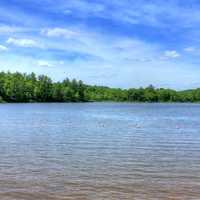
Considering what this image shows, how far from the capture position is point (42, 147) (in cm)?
2991

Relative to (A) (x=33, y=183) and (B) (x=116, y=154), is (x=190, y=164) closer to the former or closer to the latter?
(B) (x=116, y=154)

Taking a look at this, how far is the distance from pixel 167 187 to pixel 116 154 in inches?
376

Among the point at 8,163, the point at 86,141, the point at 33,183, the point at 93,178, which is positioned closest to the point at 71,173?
the point at 93,178

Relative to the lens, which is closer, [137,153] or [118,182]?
[118,182]

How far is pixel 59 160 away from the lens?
24031 millimetres

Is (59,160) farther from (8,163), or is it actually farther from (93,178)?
A: (93,178)

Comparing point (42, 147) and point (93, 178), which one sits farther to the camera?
point (42, 147)

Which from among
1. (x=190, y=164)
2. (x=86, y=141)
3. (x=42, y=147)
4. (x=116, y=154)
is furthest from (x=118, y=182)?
(x=86, y=141)

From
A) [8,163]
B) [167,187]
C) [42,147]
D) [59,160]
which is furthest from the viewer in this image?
[42,147]

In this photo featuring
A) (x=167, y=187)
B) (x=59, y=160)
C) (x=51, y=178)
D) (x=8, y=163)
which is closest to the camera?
(x=167, y=187)

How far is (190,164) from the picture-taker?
23.1 meters

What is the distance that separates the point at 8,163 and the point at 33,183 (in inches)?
207

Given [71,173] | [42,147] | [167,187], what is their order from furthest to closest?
[42,147], [71,173], [167,187]

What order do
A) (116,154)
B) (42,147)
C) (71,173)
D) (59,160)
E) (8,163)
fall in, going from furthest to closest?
(42,147)
(116,154)
(59,160)
(8,163)
(71,173)
